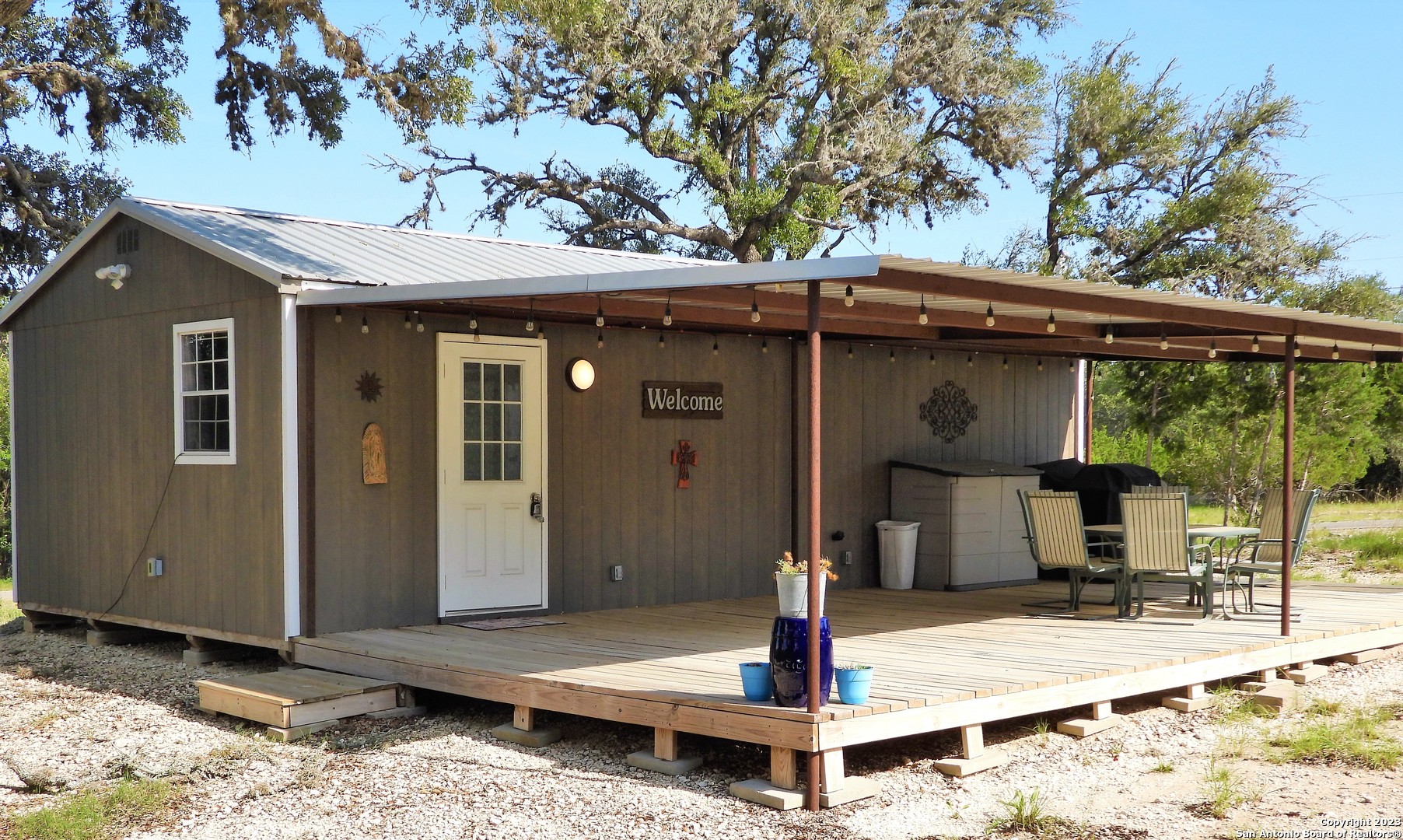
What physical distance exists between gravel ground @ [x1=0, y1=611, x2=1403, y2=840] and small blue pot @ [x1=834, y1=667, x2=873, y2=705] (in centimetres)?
39

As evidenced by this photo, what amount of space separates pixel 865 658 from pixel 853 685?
130cm

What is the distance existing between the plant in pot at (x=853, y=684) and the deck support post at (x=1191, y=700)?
216 cm

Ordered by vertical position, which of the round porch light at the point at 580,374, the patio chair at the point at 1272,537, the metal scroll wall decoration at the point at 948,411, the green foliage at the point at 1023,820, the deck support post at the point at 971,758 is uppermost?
the round porch light at the point at 580,374

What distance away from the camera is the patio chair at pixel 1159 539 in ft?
25.2

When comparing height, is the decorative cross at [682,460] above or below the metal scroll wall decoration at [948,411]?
below

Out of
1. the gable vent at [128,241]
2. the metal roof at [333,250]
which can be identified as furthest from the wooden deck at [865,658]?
the gable vent at [128,241]

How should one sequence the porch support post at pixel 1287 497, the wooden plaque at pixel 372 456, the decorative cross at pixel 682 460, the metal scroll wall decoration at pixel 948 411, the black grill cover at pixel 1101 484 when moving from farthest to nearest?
1. the metal scroll wall decoration at pixel 948 411
2. the black grill cover at pixel 1101 484
3. the decorative cross at pixel 682 460
4. the wooden plaque at pixel 372 456
5. the porch support post at pixel 1287 497

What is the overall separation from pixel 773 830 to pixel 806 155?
50.0 ft

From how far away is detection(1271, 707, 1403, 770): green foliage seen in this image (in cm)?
554

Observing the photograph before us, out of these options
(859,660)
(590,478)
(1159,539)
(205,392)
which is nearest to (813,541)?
(859,660)

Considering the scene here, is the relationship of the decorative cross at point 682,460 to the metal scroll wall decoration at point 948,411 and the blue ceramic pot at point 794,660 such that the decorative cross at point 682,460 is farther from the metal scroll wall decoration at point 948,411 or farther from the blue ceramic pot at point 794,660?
the blue ceramic pot at point 794,660

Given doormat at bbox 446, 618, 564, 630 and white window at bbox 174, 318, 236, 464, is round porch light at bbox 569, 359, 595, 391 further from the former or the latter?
white window at bbox 174, 318, 236, 464

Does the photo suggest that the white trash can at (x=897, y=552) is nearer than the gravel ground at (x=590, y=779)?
No

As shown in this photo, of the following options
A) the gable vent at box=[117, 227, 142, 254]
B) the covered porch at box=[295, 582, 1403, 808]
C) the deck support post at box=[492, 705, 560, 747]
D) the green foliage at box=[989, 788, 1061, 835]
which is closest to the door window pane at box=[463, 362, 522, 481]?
the covered porch at box=[295, 582, 1403, 808]
